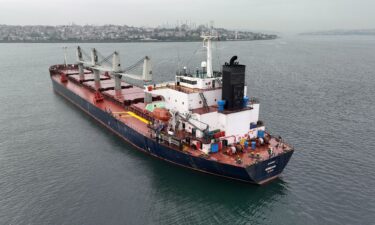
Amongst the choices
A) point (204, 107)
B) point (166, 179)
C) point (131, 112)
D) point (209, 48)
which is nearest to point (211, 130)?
point (204, 107)

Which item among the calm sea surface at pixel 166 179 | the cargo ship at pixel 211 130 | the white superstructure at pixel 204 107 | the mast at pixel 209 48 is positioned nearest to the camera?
the calm sea surface at pixel 166 179

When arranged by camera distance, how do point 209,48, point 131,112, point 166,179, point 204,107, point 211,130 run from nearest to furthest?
point 166,179 → point 211,130 → point 204,107 → point 209,48 → point 131,112

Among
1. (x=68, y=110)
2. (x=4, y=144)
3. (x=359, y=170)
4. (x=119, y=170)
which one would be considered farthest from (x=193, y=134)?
(x=68, y=110)

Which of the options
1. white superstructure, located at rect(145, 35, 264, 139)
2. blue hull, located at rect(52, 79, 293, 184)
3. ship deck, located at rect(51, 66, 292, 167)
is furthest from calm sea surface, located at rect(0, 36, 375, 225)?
white superstructure, located at rect(145, 35, 264, 139)

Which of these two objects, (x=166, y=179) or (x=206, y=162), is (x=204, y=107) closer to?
(x=206, y=162)

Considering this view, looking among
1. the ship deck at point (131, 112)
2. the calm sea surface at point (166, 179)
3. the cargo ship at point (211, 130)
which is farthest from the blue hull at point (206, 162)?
the calm sea surface at point (166, 179)

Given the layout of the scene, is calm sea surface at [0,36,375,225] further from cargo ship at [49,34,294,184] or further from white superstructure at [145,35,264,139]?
white superstructure at [145,35,264,139]

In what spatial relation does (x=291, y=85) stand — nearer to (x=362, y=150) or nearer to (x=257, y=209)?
(x=362, y=150)

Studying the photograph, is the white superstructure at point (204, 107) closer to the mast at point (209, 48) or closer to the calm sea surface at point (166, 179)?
the mast at point (209, 48)

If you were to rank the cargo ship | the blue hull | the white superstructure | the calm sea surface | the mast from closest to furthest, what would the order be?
the calm sea surface → the blue hull → the cargo ship → the white superstructure → the mast
